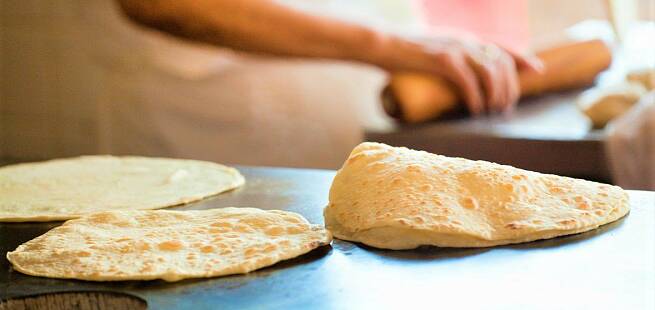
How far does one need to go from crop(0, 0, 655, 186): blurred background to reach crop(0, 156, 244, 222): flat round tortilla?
0.94 metres

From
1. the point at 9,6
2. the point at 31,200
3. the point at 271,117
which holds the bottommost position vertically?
the point at 271,117

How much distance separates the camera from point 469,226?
3.16 feet

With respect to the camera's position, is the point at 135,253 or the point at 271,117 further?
the point at 271,117

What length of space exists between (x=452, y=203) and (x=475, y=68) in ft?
5.42

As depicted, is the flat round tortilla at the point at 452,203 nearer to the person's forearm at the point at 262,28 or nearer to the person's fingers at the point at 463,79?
the person's forearm at the point at 262,28

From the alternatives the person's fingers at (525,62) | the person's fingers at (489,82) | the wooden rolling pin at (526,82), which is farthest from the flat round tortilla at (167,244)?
the person's fingers at (525,62)

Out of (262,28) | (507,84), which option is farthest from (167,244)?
(507,84)

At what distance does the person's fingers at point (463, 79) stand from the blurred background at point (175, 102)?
0.08 m

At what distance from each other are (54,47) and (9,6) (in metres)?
0.19

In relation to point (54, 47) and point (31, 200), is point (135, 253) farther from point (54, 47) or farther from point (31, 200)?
point (54, 47)

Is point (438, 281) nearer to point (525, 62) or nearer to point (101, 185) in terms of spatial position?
point (101, 185)

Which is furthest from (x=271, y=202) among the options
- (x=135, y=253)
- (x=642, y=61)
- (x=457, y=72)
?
(x=642, y=61)

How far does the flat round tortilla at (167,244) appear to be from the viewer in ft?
2.93

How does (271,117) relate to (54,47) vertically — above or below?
below
